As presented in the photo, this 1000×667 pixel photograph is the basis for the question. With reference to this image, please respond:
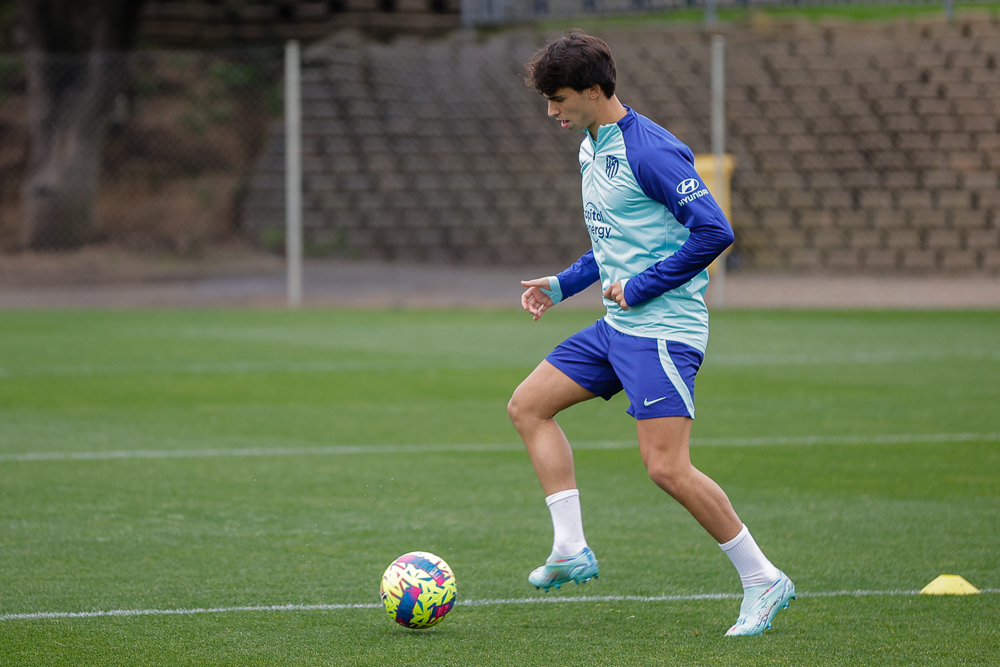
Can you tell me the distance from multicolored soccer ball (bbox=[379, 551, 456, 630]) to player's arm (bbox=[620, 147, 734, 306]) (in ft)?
3.66

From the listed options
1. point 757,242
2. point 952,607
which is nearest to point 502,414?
point 952,607

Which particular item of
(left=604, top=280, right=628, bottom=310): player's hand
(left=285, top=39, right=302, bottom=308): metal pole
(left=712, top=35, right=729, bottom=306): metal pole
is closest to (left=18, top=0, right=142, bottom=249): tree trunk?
(left=285, top=39, right=302, bottom=308): metal pole

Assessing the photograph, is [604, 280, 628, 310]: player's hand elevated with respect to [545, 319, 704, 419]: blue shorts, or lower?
elevated

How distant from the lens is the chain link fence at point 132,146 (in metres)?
22.1

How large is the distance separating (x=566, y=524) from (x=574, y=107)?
1420 mm

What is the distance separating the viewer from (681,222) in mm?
4121

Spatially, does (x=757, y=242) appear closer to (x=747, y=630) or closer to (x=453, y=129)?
(x=453, y=129)

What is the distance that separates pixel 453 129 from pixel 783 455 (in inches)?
656

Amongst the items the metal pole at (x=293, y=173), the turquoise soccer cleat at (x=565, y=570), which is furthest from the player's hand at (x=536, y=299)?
the metal pole at (x=293, y=173)

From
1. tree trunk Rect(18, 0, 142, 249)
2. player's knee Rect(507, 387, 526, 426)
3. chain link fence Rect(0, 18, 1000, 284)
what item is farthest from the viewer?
tree trunk Rect(18, 0, 142, 249)

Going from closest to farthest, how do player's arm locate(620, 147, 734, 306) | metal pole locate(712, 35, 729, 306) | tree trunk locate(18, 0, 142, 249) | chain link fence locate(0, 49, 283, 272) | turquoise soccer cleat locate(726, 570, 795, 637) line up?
player's arm locate(620, 147, 734, 306), turquoise soccer cleat locate(726, 570, 795, 637), metal pole locate(712, 35, 729, 306), tree trunk locate(18, 0, 142, 249), chain link fence locate(0, 49, 283, 272)

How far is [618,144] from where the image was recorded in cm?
422

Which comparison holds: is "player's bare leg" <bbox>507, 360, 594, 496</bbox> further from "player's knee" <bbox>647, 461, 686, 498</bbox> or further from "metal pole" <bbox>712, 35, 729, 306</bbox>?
"metal pole" <bbox>712, 35, 729, 306</bbox>

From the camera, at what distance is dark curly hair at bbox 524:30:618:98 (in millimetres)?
4141
